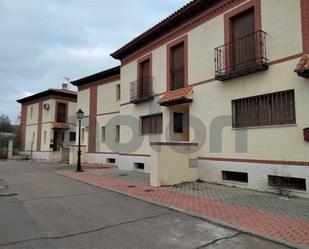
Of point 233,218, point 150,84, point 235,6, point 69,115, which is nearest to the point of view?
point 233,218

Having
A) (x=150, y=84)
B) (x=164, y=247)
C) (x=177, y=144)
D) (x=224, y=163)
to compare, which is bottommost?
(x=164, y=247)

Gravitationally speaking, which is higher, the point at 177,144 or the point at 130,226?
the point at 177,144

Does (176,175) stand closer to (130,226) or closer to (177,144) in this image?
(177,144)

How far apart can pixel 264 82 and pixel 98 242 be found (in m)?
7.43

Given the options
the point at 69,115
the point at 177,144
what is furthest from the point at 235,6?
the point at 69,115

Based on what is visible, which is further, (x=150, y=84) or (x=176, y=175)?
(x=150, y=84)

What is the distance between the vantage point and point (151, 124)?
610 inches

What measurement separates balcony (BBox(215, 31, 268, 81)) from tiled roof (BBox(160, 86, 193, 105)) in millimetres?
1690

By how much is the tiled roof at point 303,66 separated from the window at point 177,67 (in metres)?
5.71

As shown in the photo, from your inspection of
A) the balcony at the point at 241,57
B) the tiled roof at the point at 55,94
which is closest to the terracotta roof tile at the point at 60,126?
the tiled roof at the point at 55,94

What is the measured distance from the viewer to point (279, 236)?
509cm

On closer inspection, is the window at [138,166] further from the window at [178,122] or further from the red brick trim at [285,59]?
the red brick trim at [285,59]

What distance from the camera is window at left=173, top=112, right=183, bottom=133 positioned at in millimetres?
14152

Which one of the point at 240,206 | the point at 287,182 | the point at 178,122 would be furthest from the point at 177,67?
the point at 240,206
